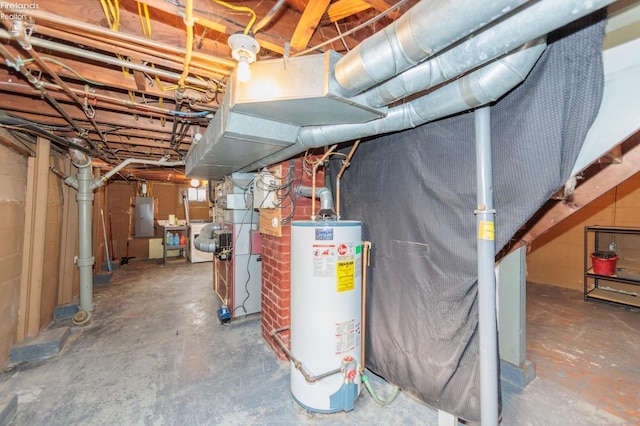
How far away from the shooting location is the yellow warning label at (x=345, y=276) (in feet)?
5.51

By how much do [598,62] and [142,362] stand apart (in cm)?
352

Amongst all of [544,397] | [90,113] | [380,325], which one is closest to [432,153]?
[380,325]

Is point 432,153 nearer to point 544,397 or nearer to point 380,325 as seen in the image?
point 380,325

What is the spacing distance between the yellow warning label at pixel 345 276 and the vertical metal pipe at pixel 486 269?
0.74 metres

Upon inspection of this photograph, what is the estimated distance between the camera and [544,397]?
6.06 ft

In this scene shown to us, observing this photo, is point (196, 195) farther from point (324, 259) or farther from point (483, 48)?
point (483, 48)

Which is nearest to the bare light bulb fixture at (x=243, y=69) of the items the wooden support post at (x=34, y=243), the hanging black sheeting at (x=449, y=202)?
the hanging black sheeting at (x=449, y=202)

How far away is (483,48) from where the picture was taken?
31.9 inches

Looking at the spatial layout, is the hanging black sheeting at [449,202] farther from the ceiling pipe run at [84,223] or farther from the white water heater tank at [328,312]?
the ceiling pipe run at [84,223]

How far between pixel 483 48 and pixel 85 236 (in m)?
4.38

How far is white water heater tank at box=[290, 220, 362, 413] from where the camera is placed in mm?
1668

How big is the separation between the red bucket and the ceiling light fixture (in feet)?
16.9

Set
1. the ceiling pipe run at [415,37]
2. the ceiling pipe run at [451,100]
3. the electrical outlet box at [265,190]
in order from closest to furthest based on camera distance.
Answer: the ceiling pipe run at [415,37], the ceiling pipe run at [451,100], the electrical outlet box at [265,190]

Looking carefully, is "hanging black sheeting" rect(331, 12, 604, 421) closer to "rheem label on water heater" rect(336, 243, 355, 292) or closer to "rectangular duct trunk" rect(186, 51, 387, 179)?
"rheem label on water heater" rect(336, 243, 355, 292)
